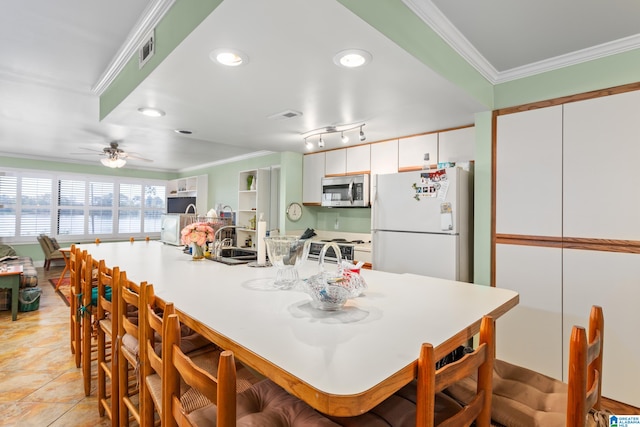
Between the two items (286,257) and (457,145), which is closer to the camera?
(286,257)

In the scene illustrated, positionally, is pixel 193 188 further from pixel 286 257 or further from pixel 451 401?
pixel 451 401

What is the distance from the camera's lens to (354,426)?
919 mm

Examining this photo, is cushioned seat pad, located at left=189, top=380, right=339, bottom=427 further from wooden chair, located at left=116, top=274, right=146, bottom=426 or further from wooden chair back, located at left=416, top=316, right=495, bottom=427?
wooden chair, located at left=116, top=274, right=146, bottom=426

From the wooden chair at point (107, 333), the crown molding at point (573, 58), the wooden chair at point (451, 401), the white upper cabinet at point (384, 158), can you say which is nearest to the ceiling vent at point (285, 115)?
the white upper cabinet at point (384, 158)

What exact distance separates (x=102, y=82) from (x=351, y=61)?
213 cm

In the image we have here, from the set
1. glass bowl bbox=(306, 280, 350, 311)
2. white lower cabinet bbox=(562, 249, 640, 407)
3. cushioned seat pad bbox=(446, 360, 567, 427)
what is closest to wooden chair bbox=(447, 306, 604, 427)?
cushioned seat pad bbox=(446, 360, 567, 427)

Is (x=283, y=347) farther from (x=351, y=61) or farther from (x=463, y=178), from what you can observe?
(x=463, y=178)

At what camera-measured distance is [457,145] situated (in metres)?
3.05

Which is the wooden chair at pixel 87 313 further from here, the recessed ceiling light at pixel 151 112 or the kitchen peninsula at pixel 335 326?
the recessed ceiling light at pixel 151 112

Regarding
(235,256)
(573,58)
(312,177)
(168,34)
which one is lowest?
(235,256)

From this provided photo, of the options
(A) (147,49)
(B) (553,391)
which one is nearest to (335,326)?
(B) (553,391)

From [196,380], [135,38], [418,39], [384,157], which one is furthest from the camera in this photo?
[384,157]

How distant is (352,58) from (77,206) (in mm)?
7734

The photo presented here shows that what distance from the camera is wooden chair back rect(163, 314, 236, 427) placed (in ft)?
2.49
